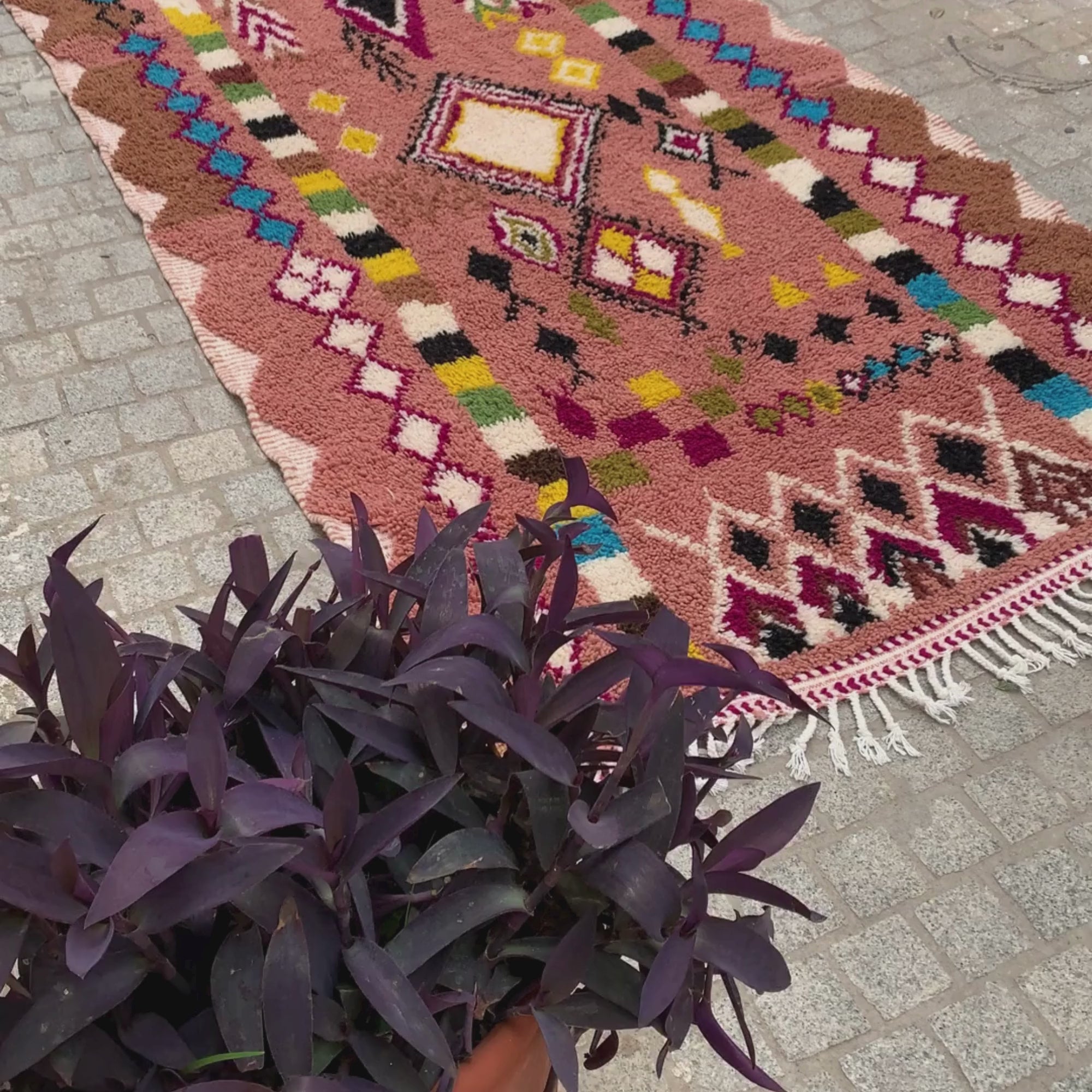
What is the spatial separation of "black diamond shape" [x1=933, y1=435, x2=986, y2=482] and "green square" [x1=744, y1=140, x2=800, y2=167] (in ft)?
2.56

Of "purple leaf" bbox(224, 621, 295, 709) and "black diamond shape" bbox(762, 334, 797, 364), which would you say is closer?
"purple leaf" bbox(224, 621, 295, 709)

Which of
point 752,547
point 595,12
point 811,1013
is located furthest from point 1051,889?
point 595,12

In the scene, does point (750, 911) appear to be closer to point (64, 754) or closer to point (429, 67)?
point (64, 754)

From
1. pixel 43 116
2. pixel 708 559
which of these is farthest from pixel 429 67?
pixel 708 559

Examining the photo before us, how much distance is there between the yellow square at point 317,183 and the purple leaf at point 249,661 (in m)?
1.66

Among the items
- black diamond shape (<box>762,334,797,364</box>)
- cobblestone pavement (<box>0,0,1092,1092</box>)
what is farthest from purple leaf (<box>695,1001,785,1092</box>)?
black diamond shape (<box>762,334,797,364</box>)

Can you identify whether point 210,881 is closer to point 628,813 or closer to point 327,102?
point 628,813

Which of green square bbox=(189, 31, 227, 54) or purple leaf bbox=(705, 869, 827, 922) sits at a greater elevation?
purple leaf bbox=(705, 869, 827, 922)

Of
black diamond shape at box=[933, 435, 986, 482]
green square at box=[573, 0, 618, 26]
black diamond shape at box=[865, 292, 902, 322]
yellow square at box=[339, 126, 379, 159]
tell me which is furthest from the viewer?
green square at box=[573, 0, 618, 26]

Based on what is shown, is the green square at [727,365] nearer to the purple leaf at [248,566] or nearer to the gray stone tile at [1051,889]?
the gray stone tile at [1051,889]

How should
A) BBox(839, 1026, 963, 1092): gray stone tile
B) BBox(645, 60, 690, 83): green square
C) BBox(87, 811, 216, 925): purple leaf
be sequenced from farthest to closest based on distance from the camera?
BBox(645, 60, 690, 83): green square, BBox(839, 1026, 963, 1092): gray stone tile, BBox(87, 811, 216, 925): purple leaf

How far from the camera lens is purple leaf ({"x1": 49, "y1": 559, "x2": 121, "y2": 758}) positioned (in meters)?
0.62

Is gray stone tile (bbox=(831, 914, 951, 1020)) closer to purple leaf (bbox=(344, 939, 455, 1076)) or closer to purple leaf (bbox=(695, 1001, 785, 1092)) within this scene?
purple leaf (bbox=(695, 1001, 785, 1092))

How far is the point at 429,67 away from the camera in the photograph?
8.20 ft
